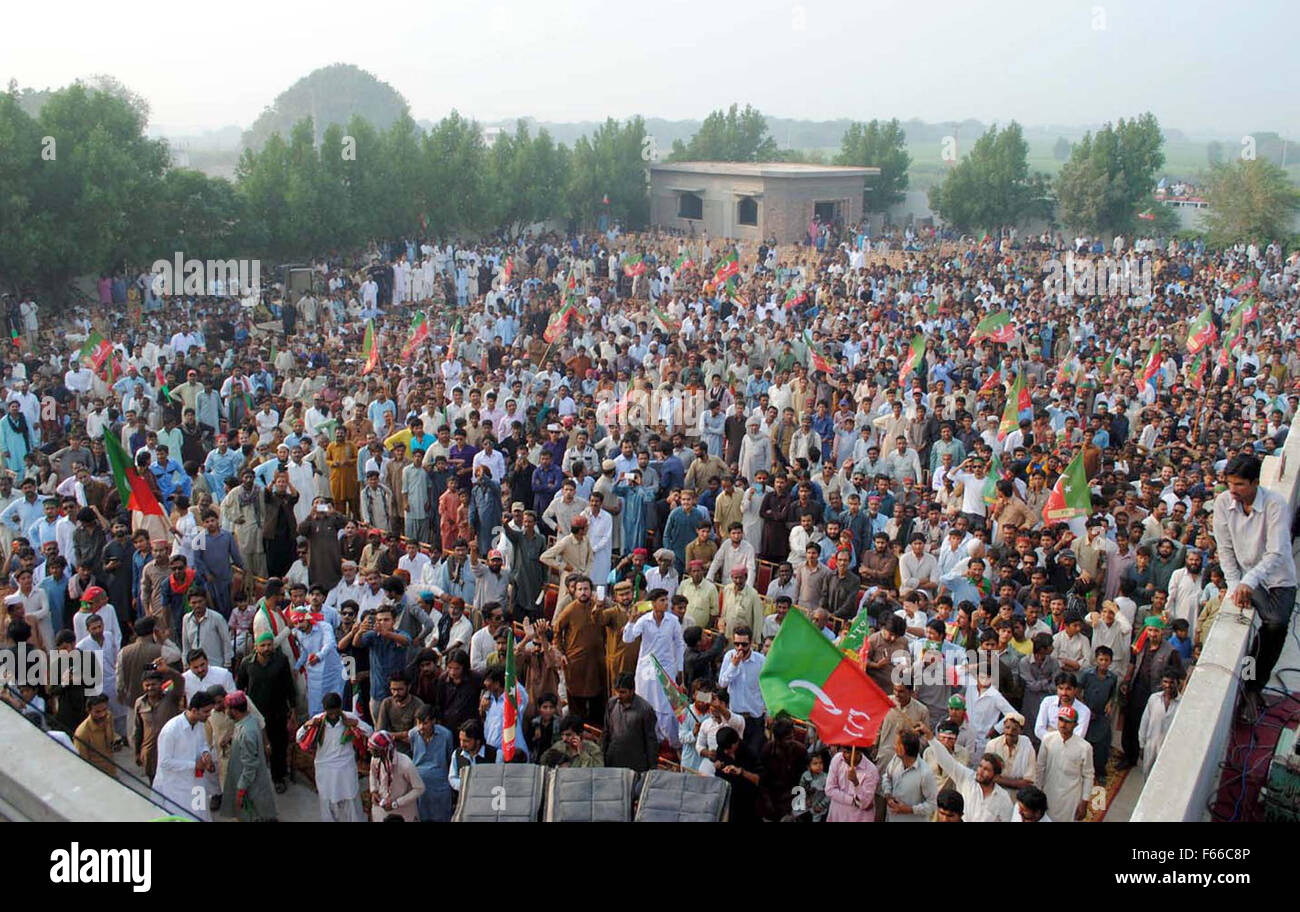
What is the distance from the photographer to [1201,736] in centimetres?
498

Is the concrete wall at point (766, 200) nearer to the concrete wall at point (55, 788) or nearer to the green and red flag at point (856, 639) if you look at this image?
the green and red flag at point (856, 639)

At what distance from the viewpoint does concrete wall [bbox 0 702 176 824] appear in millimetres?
5297

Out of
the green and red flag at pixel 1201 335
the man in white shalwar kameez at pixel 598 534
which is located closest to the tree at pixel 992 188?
the green and red flag at pixel 1201 335

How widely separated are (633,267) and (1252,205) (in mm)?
21995

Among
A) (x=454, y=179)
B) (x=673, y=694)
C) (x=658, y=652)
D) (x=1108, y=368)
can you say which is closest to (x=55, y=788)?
(x=673, y=694)

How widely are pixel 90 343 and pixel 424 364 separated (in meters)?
4.44

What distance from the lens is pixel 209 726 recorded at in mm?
7344

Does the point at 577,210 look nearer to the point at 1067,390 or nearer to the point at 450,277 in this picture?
the point at 450,277

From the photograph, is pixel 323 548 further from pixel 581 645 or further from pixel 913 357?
pixel 913 357

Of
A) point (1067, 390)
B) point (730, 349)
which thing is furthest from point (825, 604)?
point (730, 349)

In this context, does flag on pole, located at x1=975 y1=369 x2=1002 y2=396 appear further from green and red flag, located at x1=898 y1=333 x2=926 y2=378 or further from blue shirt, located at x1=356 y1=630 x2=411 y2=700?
blue shirt, located at x1=356 y1=630 x2=411 y2=700

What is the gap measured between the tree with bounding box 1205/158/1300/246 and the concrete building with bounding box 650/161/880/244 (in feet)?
36.1

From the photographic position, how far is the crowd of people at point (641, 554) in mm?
7113

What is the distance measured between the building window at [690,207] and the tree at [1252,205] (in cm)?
1643
